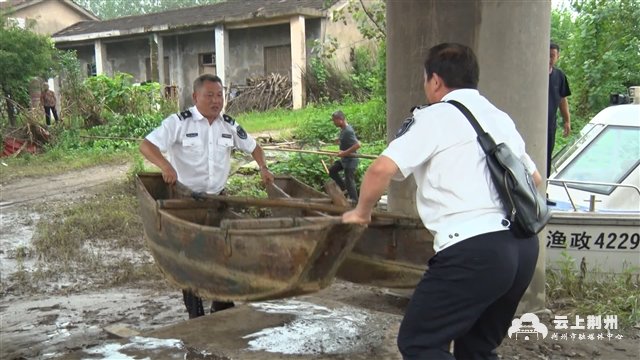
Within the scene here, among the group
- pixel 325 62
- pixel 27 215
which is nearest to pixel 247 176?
pixel 27 215

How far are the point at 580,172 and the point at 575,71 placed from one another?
290 inches

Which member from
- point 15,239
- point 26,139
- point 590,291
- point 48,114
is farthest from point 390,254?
point 48,114

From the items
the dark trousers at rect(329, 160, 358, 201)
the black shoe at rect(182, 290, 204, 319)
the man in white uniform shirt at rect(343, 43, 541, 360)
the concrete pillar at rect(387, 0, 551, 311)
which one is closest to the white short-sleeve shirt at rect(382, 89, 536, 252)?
the man in white uniform shirt at rect(343, 43, 541, 360)

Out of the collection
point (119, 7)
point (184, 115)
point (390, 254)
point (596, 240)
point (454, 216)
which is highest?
point (119, 7)

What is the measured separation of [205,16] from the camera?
23.5m

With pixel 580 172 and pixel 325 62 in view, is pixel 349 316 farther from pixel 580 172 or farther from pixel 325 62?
pixel 325 62

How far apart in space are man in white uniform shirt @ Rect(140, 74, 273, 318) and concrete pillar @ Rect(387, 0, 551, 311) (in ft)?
5.29

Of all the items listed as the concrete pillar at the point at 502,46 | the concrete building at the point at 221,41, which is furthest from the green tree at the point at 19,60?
the concrete pillar at the point at 502,46

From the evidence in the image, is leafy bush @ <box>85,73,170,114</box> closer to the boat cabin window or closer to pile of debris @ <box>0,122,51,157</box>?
pile of debris @ <box>0,122,51,157</box>

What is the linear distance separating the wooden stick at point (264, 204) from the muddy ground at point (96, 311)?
0.99 metres

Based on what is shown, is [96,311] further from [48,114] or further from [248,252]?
[48,114]

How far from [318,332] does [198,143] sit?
68.7 inches

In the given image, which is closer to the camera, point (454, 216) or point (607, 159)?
point (454, 216)

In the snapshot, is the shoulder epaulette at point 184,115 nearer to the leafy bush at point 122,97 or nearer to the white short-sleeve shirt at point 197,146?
the white short-sleeve shirt at point 197,146
